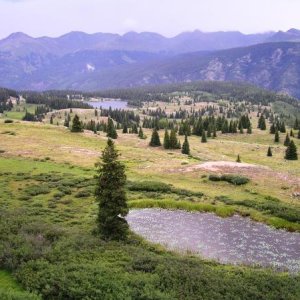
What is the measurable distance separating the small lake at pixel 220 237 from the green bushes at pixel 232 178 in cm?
1530

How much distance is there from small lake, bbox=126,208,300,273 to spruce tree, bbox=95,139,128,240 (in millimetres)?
3862

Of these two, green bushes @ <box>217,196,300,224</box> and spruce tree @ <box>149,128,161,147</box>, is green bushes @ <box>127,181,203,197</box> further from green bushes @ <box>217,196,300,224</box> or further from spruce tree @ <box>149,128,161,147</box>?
spruce tree @ <box>149,128,161,147</box>

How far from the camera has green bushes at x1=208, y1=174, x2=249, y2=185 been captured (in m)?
60.9

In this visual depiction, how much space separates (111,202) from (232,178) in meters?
30.2

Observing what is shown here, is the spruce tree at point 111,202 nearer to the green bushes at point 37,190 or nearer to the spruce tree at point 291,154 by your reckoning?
the green bushes at point 37,190

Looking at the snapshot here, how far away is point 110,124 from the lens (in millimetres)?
126125

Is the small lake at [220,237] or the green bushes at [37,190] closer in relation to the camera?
the small lake at [220,237]

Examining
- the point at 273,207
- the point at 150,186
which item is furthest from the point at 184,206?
the point at 273,207

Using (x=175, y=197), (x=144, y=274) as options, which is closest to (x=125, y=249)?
(x=144, y=274)

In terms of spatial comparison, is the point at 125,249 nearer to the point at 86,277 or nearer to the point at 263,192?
the point at 86,277

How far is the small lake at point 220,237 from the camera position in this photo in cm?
3491

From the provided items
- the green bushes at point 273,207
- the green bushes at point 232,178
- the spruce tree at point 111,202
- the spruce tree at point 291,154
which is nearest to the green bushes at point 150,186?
the green bushes at point 273,207

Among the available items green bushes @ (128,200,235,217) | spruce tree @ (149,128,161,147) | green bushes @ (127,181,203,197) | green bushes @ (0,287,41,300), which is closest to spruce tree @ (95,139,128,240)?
green bushes @ (0,287,41,300)

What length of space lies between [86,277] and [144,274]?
3698 millimetres
